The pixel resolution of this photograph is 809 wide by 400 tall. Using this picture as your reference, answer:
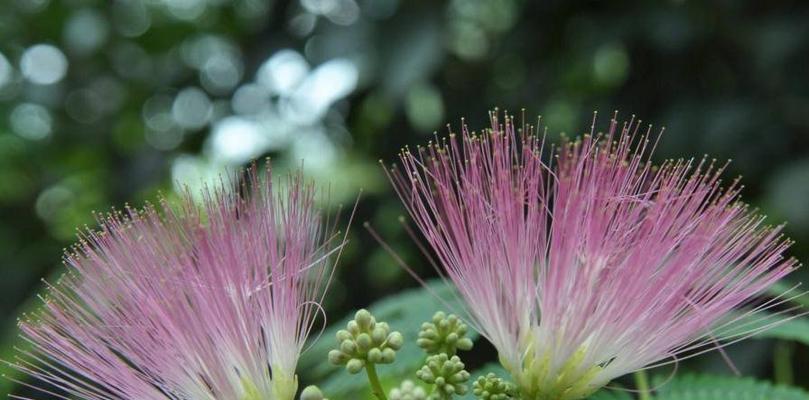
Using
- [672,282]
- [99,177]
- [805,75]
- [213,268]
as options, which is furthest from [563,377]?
[99,177]

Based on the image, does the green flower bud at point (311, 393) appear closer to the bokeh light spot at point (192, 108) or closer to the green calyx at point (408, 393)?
the green calyx at point (408, 393)

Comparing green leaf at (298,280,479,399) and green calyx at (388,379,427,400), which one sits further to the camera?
green leaf at (298,280,479,399)

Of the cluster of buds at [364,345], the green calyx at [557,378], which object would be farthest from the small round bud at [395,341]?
the green calyx at [557,378]

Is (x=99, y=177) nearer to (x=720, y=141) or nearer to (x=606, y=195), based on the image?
(x=720, y=141)

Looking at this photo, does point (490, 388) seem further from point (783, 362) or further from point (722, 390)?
point (783, 362)

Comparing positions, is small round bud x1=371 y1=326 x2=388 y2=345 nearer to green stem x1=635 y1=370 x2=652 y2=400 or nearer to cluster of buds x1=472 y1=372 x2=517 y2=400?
cluster of buds x1=472 y1=372 x2=517 y2=400

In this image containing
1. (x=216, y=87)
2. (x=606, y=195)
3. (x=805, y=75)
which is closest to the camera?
(x=606, y=195)

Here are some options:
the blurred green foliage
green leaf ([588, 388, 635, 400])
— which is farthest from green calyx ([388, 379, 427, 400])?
the blurred green foliage

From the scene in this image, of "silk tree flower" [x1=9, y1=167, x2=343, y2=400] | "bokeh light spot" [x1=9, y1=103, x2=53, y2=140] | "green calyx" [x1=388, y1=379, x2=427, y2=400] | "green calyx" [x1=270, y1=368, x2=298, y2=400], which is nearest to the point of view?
"green calyx" [x1=388, y1=379, x2=427, y2=400]
